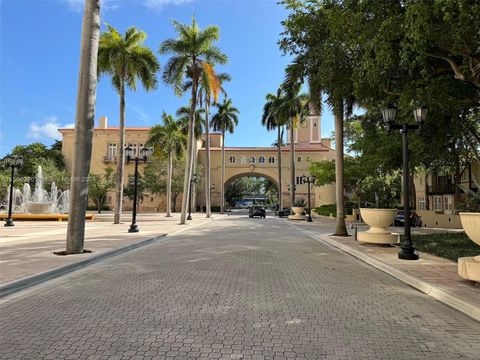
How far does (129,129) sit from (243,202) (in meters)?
64.8

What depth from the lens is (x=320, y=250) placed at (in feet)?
46.6

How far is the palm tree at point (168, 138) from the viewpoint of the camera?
45.9 meters

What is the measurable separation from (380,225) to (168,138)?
3491 centimetres

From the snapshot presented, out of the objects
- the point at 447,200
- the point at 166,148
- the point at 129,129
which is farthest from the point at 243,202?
the point at 447,200

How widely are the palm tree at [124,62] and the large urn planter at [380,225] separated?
18.1 meters

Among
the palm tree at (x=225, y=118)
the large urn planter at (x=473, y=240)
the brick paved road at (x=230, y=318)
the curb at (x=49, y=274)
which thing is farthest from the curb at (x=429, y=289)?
the palm tree at (x=225, y=118)

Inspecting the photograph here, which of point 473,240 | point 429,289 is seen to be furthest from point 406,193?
point 429,289

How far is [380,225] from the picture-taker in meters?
14.3

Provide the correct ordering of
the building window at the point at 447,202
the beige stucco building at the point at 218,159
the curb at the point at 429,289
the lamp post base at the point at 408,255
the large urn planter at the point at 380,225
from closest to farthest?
the curb at the point at 429,289 < the lamp post base at the point at 408,255 < the large urn planter at the point at 380,225 < the building window at the point at 447,202 < the beige stucco building at the point at 218,159

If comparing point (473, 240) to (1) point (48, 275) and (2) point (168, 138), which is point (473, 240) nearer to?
(1) point (48, 275)

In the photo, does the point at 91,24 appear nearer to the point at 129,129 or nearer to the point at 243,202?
the point at 129,129

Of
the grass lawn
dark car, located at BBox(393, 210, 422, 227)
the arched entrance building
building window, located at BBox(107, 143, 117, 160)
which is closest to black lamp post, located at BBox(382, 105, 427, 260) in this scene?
the grass lawn

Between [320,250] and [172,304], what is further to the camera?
[320,250]

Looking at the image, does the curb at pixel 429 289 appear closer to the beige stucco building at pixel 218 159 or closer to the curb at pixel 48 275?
the curb at pixel 48 275
